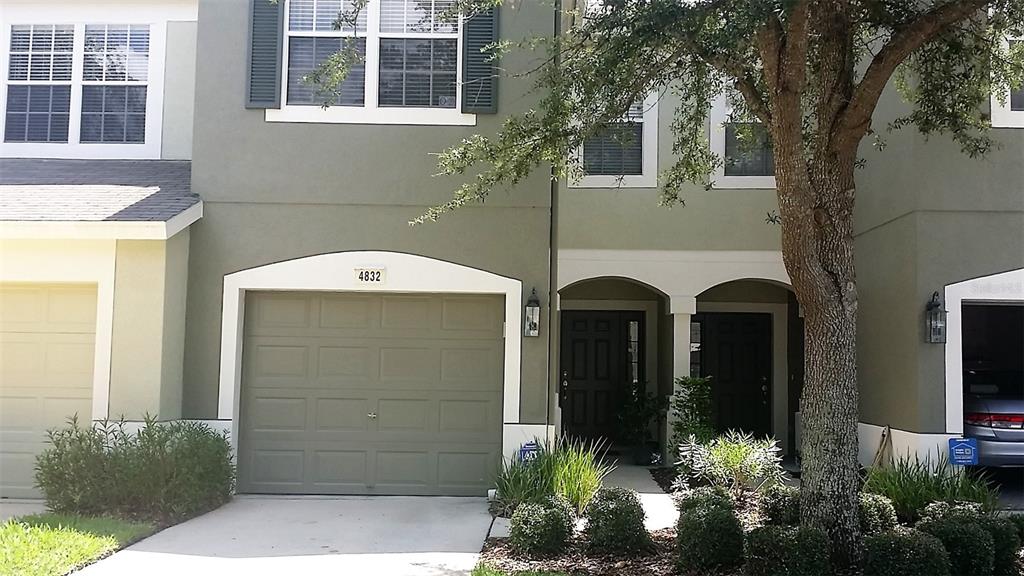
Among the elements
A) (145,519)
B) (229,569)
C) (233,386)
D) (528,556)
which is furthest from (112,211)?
(528,556)

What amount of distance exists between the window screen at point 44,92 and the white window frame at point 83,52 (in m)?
0.07

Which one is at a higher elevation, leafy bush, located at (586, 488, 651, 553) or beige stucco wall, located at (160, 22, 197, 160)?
beige stucco wall, located at (160, 22, 197, 160)

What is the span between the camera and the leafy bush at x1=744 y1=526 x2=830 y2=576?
6164mm

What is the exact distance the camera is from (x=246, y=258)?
951 centimetres

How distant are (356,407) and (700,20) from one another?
18.0 ft

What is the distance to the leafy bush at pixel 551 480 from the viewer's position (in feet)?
27.3

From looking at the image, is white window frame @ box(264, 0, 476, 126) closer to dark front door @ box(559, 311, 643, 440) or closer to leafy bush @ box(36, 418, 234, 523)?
leafy bush @ box(36, 418, 234, 523)

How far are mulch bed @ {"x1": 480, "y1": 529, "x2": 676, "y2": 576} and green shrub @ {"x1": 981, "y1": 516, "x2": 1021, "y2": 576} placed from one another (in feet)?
8.10

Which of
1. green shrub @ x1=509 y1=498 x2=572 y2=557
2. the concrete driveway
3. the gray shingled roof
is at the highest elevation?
the gray shingled roof

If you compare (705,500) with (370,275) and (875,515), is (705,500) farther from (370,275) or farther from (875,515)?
(370,275)

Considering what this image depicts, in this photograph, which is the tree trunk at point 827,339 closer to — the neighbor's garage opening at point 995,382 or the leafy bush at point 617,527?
the leafy bush at point 617,527

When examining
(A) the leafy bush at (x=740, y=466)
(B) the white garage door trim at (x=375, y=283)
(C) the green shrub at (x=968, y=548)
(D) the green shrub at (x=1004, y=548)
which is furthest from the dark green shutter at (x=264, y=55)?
(D) the green shrub at (x=1004, y=548)

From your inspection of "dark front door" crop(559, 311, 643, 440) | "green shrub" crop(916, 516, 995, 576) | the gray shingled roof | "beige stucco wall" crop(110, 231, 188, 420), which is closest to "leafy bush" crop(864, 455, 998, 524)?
"green shrub" crop(916, 516, 995, 576)

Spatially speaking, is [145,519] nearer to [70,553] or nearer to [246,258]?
[70,553]
